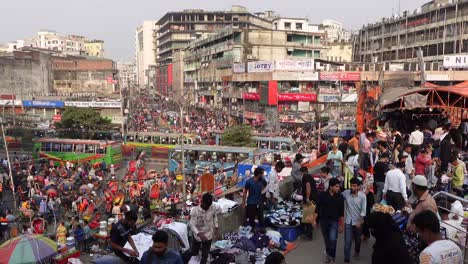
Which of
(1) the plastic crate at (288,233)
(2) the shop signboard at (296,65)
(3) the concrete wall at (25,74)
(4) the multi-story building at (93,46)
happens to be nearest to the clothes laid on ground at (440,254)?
(1) the plastic crate at (288,233)

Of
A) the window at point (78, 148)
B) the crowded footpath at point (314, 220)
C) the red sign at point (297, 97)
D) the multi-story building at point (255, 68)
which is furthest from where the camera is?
the multi-story building at point (255, 68)

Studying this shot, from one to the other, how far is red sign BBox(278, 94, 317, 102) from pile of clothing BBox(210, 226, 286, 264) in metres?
34.2

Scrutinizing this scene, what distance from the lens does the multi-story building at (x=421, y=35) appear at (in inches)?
1774

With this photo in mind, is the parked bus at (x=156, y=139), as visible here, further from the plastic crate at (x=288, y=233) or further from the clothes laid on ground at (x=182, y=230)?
the clothes laid on ground at (x=182, y=230)

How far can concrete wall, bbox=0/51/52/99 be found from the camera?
5469 centimetres

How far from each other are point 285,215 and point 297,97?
1336 inches

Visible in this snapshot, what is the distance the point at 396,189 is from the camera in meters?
6.80

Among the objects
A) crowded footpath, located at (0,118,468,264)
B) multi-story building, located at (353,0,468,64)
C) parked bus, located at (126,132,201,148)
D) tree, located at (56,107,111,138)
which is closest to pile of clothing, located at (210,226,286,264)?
crowded footpath, located at (0,118,468,264)

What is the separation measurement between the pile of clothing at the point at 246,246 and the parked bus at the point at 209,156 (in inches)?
703

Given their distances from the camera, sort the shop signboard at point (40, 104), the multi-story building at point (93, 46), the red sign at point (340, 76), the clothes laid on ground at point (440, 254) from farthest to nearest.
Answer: the multi-story building at point (93, 46), the shop signboard at point (40, 104), the red sign at point (340, 76), the clothes laid on ground at point (440, 254)

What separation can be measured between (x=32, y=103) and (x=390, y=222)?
5243cm

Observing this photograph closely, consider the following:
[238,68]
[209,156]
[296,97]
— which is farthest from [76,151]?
[238,68]

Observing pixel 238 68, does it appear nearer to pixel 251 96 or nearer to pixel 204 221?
pixel 251 96

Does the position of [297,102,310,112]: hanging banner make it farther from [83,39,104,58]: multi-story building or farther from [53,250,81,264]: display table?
[83,39,104,58]: multi-story building
